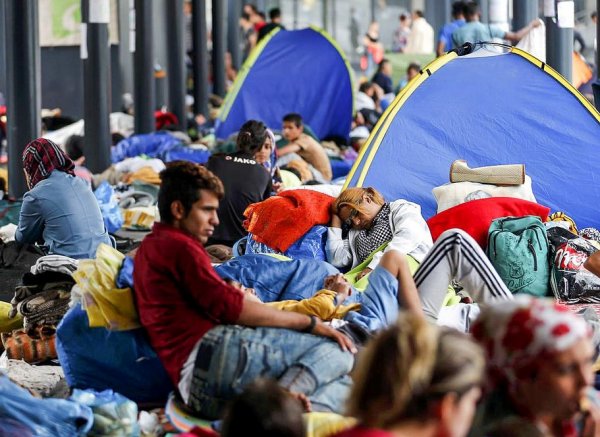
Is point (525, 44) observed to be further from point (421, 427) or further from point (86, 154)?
point (421, 427)

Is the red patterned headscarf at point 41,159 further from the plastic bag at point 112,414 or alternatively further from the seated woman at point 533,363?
the seated woman at point 533,363

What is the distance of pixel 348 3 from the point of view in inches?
1379

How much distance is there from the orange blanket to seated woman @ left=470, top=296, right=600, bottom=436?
12.3ft

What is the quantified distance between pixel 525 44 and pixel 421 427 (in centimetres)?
977

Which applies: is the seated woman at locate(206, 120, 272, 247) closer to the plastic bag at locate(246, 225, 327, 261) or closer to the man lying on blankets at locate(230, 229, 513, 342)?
the plastic bag at locate(246, 225, 327, 261)

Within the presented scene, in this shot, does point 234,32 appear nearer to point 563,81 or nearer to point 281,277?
point 563,81

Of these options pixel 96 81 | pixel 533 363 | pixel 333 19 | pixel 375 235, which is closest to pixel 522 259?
pixel 375 235

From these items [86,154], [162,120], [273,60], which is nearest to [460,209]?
[86,154]

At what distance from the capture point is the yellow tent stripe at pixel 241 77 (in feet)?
50.4

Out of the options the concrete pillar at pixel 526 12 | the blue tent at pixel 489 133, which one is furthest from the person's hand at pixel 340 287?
the concrete pillar at pixel 526 12

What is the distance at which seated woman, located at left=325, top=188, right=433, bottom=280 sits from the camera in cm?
679

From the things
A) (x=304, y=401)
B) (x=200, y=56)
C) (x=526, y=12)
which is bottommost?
(x=304, y=401)

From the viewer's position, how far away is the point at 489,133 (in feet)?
28.3

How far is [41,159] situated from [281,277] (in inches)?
73.2
